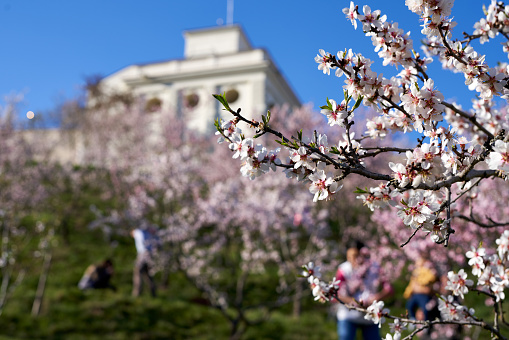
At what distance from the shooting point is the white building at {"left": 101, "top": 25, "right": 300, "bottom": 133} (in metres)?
32.9

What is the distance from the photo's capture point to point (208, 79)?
1357 inches

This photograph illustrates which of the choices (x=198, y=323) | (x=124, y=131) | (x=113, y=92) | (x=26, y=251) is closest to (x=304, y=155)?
(x=198, y=323)

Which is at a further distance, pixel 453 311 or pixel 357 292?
pixel 357 292

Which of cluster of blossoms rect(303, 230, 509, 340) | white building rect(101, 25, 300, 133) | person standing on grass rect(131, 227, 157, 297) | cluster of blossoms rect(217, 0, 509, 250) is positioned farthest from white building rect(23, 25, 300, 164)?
cluster of blossoms rect(217, 0, 509, 250)

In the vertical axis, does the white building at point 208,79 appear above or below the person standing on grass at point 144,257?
above

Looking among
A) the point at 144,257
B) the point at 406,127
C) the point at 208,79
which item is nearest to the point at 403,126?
the point at 406,127

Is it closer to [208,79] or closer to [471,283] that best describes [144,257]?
[471,283]

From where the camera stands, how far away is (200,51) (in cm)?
3662

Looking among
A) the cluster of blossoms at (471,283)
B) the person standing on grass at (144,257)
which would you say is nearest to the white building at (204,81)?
the person standing on grass at (144,257)

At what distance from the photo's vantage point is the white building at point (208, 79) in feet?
108

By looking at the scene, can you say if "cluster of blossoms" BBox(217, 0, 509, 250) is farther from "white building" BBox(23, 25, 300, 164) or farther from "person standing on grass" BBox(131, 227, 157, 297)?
"white building" BBox(23, 25, 300, 164)

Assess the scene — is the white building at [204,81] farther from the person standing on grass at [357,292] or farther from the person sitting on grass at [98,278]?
the person standing on grass at [357,292]

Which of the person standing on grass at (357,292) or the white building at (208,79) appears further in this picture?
the white building at (208,79)

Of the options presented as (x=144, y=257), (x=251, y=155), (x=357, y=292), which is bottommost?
(x=357, y=292)
